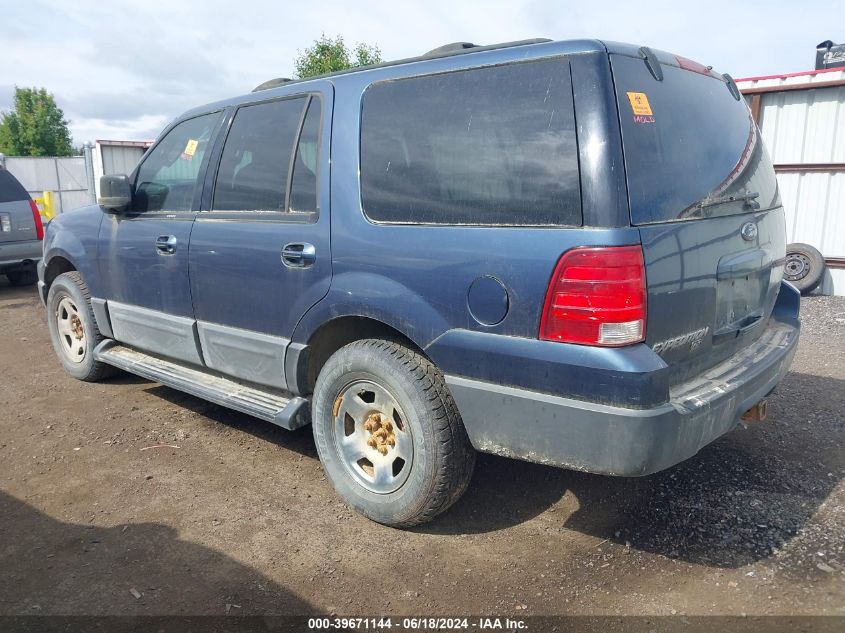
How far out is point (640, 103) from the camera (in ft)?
8.25

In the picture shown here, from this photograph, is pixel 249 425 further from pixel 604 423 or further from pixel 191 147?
pixel 604 423

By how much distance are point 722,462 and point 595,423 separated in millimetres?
1700

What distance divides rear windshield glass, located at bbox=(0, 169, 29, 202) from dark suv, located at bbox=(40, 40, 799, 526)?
23.2ft

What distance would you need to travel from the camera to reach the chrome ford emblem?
2.92m

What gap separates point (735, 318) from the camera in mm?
2969

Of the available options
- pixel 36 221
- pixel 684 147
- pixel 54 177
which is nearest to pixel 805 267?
pixel 684 147

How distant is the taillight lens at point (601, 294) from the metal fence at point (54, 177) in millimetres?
24732

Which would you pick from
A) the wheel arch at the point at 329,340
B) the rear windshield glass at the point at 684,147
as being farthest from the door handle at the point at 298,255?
the rear windshield glass at the point at 684,147

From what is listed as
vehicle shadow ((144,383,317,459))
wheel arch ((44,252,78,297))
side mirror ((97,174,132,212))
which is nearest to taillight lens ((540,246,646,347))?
vehicle shadow ((144,383,317,459))

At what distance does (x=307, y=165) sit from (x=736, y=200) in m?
2.01

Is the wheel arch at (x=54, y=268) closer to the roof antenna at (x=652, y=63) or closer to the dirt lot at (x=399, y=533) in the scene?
the dirt lot at (x=399, y=533)

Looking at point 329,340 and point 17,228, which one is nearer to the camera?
point 329,340

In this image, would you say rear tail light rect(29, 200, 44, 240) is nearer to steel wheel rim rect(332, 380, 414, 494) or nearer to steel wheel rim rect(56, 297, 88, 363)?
steel wheel rim rect(56, 297, 88, 363)

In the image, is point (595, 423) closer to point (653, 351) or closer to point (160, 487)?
point (653, 351)
